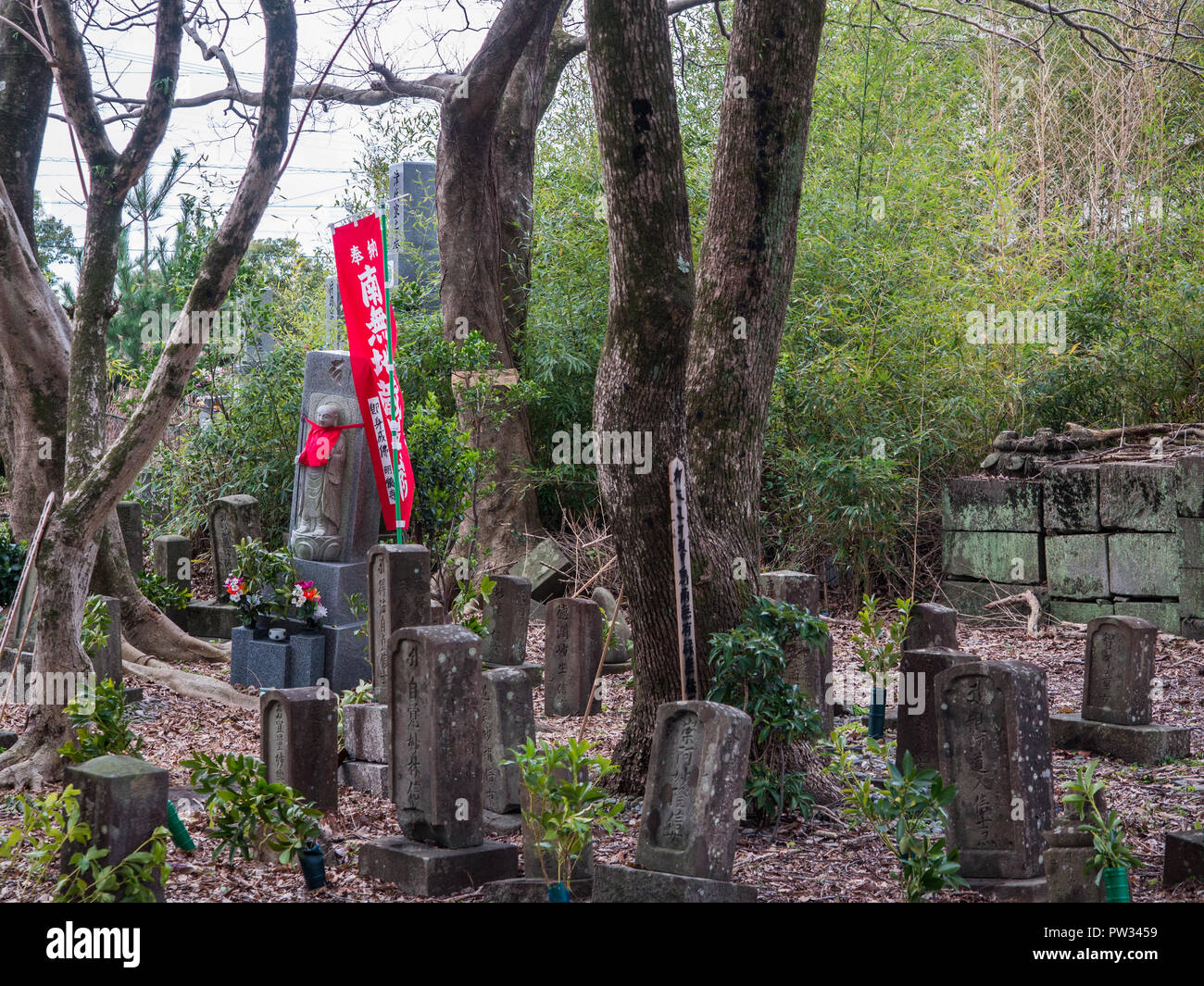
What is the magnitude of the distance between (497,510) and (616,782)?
535 centimetres

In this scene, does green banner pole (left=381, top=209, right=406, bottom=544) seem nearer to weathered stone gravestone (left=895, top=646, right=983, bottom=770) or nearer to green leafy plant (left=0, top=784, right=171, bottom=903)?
weathered stone gravestone (left=895, top=646, right=983, bottom=770)

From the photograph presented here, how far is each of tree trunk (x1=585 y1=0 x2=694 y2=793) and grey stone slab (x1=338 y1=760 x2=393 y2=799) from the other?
1.66 metres

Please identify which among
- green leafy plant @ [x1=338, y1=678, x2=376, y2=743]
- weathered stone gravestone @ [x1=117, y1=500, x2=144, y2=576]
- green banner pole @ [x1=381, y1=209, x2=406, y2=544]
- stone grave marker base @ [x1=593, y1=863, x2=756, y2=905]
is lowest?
stone grave marker base @ [x1=593, y1=863, x2=756, y2=905]

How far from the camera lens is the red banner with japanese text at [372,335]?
21.9 feet

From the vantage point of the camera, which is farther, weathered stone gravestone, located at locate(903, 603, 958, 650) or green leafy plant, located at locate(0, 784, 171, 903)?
weathered stone gravestone, located at locate(903, 603, 958, 650)

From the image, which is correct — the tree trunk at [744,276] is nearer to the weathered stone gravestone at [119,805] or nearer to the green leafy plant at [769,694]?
the green leafy plant at [769,694]

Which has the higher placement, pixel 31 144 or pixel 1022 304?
pixel 31 144

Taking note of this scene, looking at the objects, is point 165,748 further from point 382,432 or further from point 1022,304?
point 1022,304

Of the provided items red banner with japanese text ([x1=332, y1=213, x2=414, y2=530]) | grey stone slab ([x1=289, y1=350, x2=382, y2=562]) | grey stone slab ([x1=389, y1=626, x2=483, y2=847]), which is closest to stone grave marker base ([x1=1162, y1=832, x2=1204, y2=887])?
grey stone slab ([x1=389, y1=626, x2=483, y2=847])

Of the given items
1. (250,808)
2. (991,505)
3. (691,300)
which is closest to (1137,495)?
(991,505)

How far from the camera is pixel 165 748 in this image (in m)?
5.72

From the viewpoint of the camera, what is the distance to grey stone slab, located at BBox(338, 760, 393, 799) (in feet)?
16.6

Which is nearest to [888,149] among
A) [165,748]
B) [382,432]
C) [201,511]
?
[382,432]

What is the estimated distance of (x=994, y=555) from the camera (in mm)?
8820
